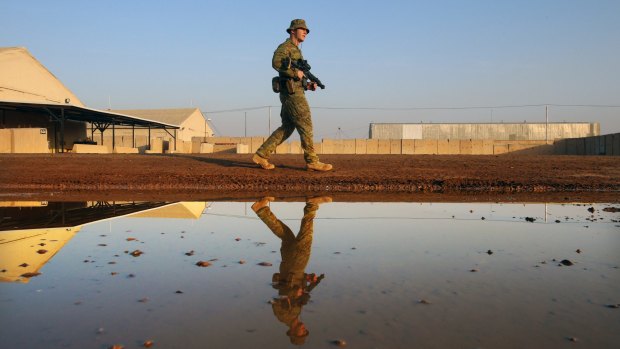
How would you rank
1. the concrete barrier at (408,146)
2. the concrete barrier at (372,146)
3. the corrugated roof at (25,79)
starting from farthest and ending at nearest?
the concrete barrier at (372,146) < the concrete barrier at (408,146) < the corrugated roof at (25,79)

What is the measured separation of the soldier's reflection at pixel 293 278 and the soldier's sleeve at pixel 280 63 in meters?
3.92

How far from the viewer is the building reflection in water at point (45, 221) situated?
12.0ft

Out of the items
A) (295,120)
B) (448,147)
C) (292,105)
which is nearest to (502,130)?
(448,147)

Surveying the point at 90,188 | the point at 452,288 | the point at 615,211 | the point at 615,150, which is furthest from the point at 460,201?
the point at 615,150

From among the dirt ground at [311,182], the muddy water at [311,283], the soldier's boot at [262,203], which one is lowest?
the muddy water at [311,283]

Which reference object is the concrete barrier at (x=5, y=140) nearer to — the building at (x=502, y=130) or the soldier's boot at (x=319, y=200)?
the soldier's boot at (x=319, y=200)

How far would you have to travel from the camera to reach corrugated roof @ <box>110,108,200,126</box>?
66750 mm

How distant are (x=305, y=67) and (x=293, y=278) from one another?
22.1 ft

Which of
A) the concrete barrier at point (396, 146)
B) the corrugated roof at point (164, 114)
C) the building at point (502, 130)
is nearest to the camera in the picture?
the concrete barrier at point (396, 146)

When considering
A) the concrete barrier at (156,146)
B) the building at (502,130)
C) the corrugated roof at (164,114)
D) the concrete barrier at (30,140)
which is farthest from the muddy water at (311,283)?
the building at (502,130)

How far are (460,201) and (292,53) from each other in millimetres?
3914

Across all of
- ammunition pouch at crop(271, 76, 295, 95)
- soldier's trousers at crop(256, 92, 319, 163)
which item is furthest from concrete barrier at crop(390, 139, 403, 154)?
ammunition pouch at crop(271, 76, 295, 95)

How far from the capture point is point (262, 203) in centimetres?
773

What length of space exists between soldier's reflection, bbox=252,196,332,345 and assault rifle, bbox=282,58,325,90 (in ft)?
13.3
